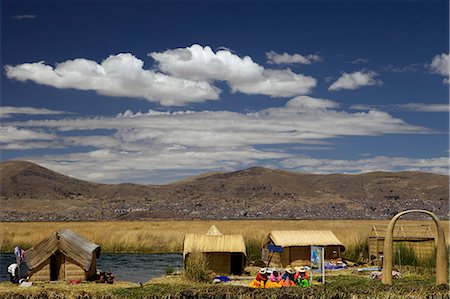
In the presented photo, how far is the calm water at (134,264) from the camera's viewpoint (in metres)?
29.1

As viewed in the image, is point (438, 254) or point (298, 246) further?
point (298, 246)

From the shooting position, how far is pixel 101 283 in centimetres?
2422

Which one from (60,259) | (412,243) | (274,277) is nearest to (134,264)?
(60,259)

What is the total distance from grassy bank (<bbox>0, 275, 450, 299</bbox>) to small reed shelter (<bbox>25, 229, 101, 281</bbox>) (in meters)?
1.58

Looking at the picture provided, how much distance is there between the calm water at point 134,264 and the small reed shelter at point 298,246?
4.68 metres

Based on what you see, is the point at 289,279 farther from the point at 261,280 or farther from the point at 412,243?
the point at 412,243

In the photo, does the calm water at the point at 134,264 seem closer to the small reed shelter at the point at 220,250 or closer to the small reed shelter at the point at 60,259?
the small reed shelter at the point at 220,250

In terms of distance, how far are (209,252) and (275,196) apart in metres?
135

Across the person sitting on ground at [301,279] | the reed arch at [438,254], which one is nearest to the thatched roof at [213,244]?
the person sitting on ground at [301,279]

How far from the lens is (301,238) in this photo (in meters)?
30.5

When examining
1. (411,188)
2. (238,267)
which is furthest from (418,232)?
(411,188)

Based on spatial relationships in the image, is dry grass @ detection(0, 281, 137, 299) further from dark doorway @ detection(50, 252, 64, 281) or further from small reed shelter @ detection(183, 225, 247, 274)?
small reed shelter @ detection(183, 225, 247, 274)

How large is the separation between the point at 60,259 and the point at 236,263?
7406 millimetres

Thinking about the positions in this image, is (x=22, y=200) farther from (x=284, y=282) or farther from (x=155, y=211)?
(x=284, y=282)
